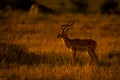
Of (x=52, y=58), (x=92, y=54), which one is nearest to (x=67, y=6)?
(x=92, y=54)

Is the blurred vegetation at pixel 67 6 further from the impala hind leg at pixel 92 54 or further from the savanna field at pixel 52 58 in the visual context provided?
the impala hind leg at pixel 92 54

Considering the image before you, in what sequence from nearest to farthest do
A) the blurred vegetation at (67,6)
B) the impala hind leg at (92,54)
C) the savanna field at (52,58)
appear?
the savanna field at (52,58), the impala hind leg at (92,54), the blurred vegetation at (67,6)

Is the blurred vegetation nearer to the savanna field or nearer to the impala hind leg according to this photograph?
the savanna field

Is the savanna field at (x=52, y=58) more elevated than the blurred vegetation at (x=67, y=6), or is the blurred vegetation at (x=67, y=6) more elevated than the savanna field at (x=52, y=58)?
the blurred vegetation at (x=67, y=6)

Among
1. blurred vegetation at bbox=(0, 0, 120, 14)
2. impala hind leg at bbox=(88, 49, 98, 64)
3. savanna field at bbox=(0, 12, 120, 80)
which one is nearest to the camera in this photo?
savanna field at bbox=(0, 12, 120, 80)

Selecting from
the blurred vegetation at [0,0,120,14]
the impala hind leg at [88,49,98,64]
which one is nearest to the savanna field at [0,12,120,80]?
the impala hind leg at [88,49,98,64]

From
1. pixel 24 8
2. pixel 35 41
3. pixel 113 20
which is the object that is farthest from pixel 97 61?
pixel 24 8

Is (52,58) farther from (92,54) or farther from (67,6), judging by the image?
(67,6)

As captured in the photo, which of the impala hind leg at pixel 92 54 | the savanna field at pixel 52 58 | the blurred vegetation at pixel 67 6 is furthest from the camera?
the blurred vegetation at pixel 67 6

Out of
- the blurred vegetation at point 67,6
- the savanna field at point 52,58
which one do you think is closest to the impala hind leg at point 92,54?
the savanna field at point 52,58

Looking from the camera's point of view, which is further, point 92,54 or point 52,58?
point 92,54

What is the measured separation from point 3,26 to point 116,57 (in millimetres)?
8531

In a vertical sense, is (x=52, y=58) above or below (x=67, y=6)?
below

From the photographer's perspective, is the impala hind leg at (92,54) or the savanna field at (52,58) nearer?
the savanna field at (52,58)
